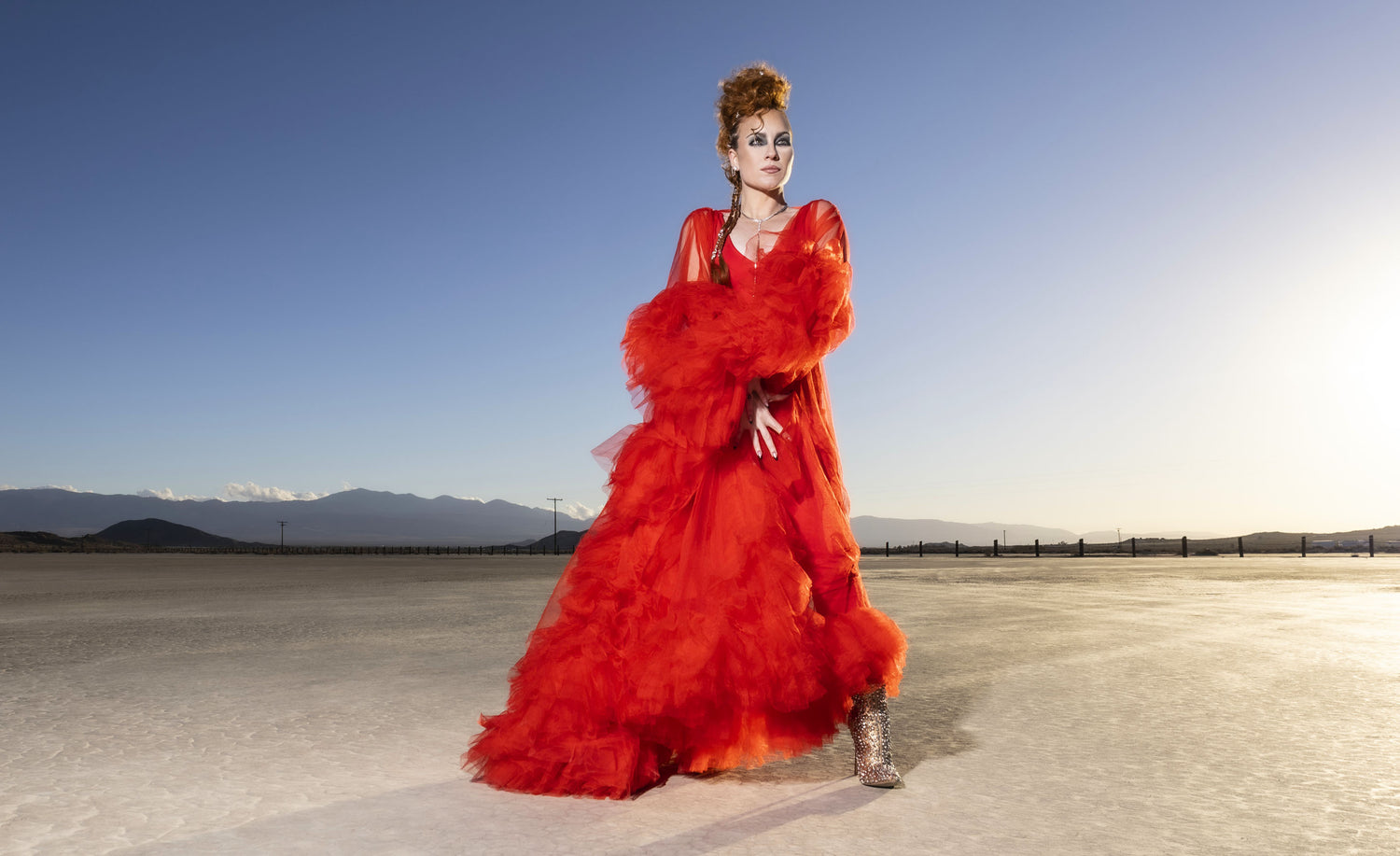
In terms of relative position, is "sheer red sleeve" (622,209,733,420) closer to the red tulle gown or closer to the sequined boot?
the red tulle gown

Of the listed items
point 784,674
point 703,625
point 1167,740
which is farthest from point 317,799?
point 1167,740

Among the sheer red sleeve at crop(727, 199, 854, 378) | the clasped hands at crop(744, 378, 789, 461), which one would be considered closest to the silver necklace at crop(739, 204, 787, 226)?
the sheer red sleeve at crop(727, 199, 854, 378)

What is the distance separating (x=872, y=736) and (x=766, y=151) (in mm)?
2008

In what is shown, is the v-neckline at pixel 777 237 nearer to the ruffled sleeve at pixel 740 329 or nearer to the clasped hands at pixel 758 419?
the ruffled sleeve at pixel 740 329

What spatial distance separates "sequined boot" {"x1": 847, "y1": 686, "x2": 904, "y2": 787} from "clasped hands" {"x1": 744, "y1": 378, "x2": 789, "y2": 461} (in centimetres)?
81

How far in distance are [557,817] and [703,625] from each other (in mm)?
649

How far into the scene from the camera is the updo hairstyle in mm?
3123

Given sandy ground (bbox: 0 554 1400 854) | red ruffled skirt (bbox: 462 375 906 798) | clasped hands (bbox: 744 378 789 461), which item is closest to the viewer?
sandy ground (bbox: 0 554 1400 854)

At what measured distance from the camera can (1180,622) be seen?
25.3 ft

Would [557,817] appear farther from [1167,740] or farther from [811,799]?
[1167,740]

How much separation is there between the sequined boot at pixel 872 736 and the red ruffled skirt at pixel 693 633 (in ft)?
0.16

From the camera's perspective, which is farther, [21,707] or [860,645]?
[21,707]

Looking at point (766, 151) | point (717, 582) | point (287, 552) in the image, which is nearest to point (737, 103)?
point (766, 151)

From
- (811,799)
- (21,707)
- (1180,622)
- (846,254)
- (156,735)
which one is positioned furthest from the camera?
(1180,622)
